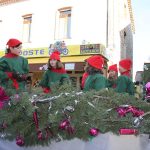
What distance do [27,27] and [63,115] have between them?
1528 cm

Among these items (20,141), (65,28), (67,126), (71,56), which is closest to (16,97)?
(20,141)

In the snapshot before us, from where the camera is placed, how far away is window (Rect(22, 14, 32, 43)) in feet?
54.4

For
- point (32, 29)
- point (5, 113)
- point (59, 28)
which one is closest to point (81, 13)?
point (59, 28)

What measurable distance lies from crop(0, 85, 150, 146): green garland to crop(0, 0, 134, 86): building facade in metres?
11.7

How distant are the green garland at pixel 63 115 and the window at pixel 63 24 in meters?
13.4

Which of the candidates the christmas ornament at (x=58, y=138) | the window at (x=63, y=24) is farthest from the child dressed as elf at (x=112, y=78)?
the window at (x=63, y=24)

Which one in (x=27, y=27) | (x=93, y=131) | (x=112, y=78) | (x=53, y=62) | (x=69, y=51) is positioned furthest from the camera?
(x=27, y=27)

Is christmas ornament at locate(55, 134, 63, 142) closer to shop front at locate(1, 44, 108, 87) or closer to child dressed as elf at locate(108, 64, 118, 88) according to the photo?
child dressed as elf at locate(108, 64, 118, 88)

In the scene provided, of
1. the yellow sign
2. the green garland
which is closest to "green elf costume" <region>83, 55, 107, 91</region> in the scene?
the green garland

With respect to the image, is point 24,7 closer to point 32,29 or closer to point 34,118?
point 32,29

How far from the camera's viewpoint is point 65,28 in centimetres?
1558

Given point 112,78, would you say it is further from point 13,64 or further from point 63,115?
point 63,115

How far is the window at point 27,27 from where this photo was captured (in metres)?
16.6

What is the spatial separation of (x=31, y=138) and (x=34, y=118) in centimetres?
13
